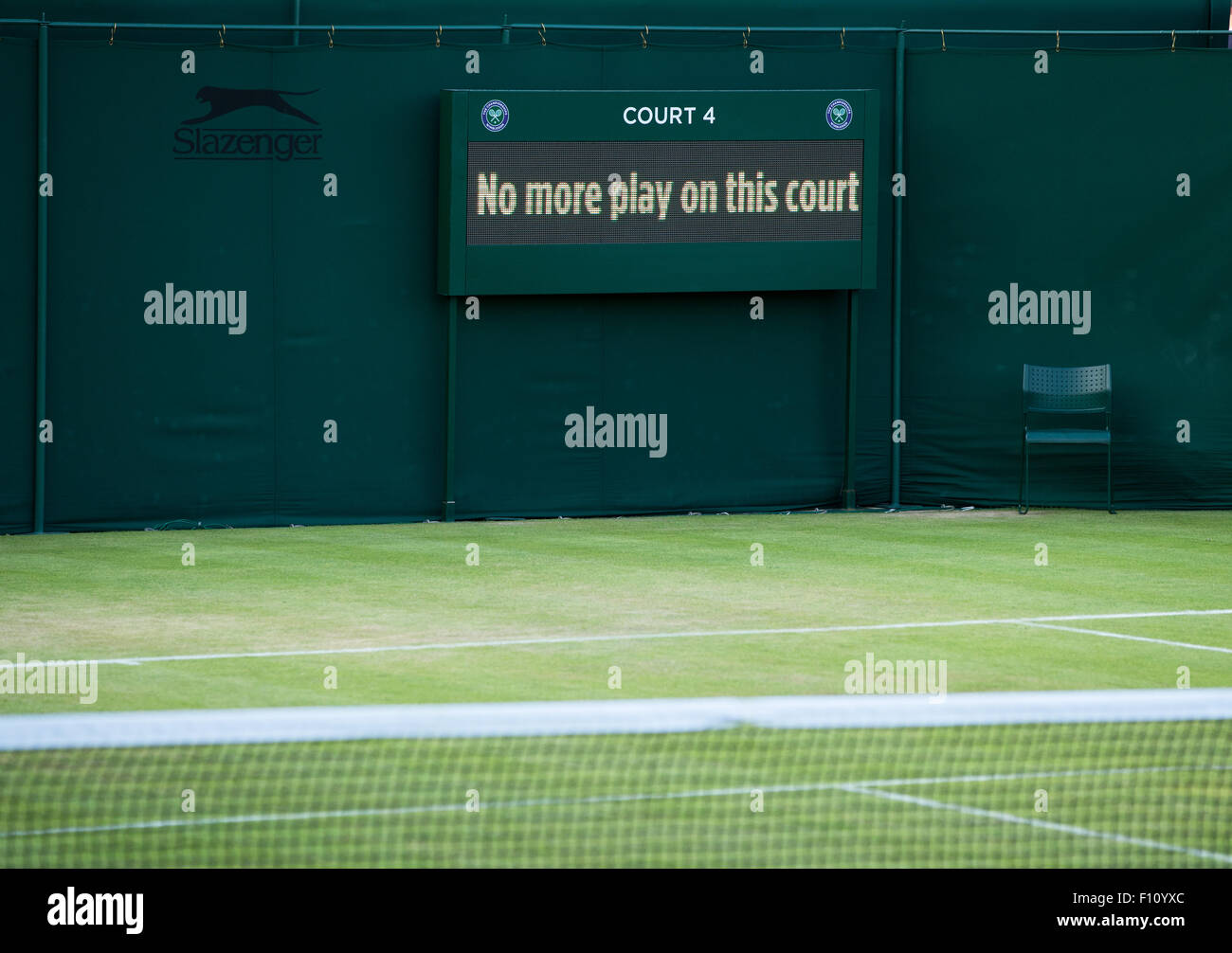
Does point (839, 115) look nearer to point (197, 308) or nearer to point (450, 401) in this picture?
point (450, 401)

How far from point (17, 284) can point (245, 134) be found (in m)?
1.89

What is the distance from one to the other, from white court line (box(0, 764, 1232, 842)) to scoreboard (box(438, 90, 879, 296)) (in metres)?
8.28

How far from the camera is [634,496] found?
15.2 m

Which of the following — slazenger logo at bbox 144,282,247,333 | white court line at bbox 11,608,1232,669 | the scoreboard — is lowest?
white court line at bbox 11,608,1232,669

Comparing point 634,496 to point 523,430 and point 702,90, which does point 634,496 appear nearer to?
point 523,430

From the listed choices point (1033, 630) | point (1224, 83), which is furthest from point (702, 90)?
point (1033, 630)

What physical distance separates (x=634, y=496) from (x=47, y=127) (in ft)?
16.3

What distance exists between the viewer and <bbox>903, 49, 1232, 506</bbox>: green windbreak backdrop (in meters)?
15.3

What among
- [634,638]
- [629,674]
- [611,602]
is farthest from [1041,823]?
[611,602]

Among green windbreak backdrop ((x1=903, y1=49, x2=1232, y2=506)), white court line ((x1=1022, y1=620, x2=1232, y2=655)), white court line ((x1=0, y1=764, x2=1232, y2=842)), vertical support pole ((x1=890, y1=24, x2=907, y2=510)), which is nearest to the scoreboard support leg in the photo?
vertical support pole ((x1=890, y1=24, x2=907, y2=510))

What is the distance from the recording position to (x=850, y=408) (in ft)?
50.4
